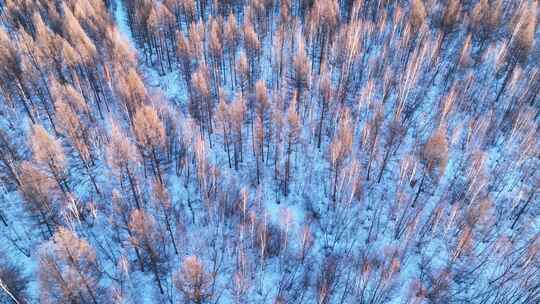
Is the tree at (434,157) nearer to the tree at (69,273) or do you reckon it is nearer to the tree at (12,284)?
the tree at (69,273)

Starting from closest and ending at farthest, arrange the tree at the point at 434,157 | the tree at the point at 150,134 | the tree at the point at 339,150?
the tree at the point at 150,134
the tree at the point at 434,157
the tree at the point at 339,150

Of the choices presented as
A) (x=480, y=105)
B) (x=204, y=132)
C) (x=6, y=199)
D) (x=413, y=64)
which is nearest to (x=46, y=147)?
(x=6, y=199)

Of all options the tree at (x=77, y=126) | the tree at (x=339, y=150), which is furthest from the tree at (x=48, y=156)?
the tree at (x=339, y=150)

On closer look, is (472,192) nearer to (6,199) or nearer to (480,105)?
(480,105)

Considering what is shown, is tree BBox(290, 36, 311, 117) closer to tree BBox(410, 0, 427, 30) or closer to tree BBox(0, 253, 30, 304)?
tree BBox(410, 0, 427, 30)

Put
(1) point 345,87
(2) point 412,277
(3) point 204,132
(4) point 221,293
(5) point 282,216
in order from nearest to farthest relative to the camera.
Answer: (4) point 221,293 < (2) point 412,277 < (5) point 282,216 < (3) point 204,132 < (1) point 345,87
